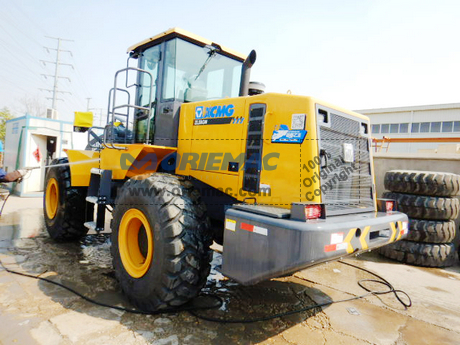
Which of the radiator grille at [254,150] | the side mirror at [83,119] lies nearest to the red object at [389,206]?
the radiator grille at [254,150]

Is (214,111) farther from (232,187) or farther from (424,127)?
(424,127)

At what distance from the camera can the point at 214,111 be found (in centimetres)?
353

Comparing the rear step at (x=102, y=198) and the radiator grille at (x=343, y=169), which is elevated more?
the radiator grille at (x=343, y=169)

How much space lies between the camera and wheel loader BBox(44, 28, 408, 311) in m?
2.56

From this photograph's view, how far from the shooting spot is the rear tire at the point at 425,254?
5.15 meters

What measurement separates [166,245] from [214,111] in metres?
1.59

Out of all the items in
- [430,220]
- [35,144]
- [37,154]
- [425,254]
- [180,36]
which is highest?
[180,36]

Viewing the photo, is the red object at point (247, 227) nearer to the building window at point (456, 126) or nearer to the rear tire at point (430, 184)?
the rear tire at point (430, 184)

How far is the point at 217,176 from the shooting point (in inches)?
136

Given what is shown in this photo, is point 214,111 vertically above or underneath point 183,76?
underneath

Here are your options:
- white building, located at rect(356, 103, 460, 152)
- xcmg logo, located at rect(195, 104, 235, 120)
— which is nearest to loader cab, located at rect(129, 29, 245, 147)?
xcmg logo, located at rect(195, 104, 235, 120)

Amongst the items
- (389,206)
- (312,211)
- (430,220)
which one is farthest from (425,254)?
(312,211)

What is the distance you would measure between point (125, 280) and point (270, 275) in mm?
1673

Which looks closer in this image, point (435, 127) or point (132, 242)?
point (132, 242)
